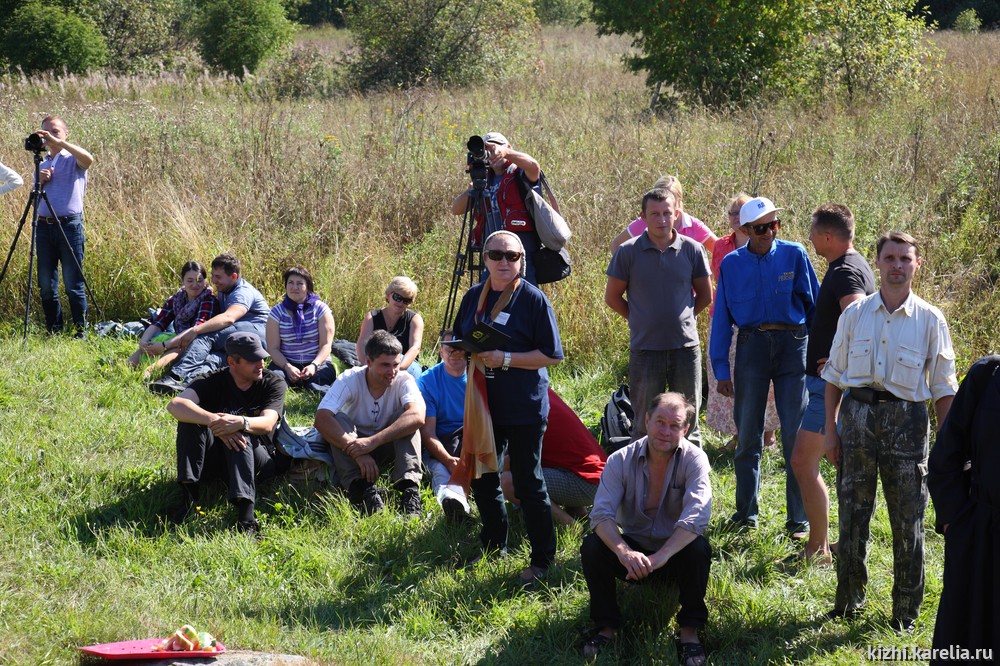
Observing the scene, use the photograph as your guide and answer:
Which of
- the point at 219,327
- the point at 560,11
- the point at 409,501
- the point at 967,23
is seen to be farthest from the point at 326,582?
the point at 560,11

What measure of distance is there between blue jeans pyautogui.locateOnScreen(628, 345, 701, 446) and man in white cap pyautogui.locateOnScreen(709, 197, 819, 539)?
0.43 metres

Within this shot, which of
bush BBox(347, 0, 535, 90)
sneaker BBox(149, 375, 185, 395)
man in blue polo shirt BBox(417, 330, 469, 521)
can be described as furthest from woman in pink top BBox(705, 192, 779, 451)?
bush BBox(347, 0, 535, 90)

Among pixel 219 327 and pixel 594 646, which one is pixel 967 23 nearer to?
pixel 219 327

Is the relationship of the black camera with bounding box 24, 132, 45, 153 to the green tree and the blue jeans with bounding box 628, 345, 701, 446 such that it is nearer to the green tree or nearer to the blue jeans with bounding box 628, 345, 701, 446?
the blue jeans with bounding box 628, 345, 701, 446

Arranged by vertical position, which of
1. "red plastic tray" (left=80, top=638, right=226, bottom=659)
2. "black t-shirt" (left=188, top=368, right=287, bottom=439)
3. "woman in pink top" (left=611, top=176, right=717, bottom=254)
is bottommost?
"red plastic tray" (left=80, top=638, right=226, bottom=659)

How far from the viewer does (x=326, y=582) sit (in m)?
4.91

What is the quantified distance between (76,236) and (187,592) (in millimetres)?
4944

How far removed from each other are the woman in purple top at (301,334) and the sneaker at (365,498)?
1.84m

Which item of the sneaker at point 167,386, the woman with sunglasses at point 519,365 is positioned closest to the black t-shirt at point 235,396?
the sneaker at point 167,386

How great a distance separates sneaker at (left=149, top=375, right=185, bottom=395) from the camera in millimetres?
7273

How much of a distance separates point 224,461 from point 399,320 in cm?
189

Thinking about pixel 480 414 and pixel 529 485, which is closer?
pixel 480 414

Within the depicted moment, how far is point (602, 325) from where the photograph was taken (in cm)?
795

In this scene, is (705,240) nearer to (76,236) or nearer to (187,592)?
(187,592)
